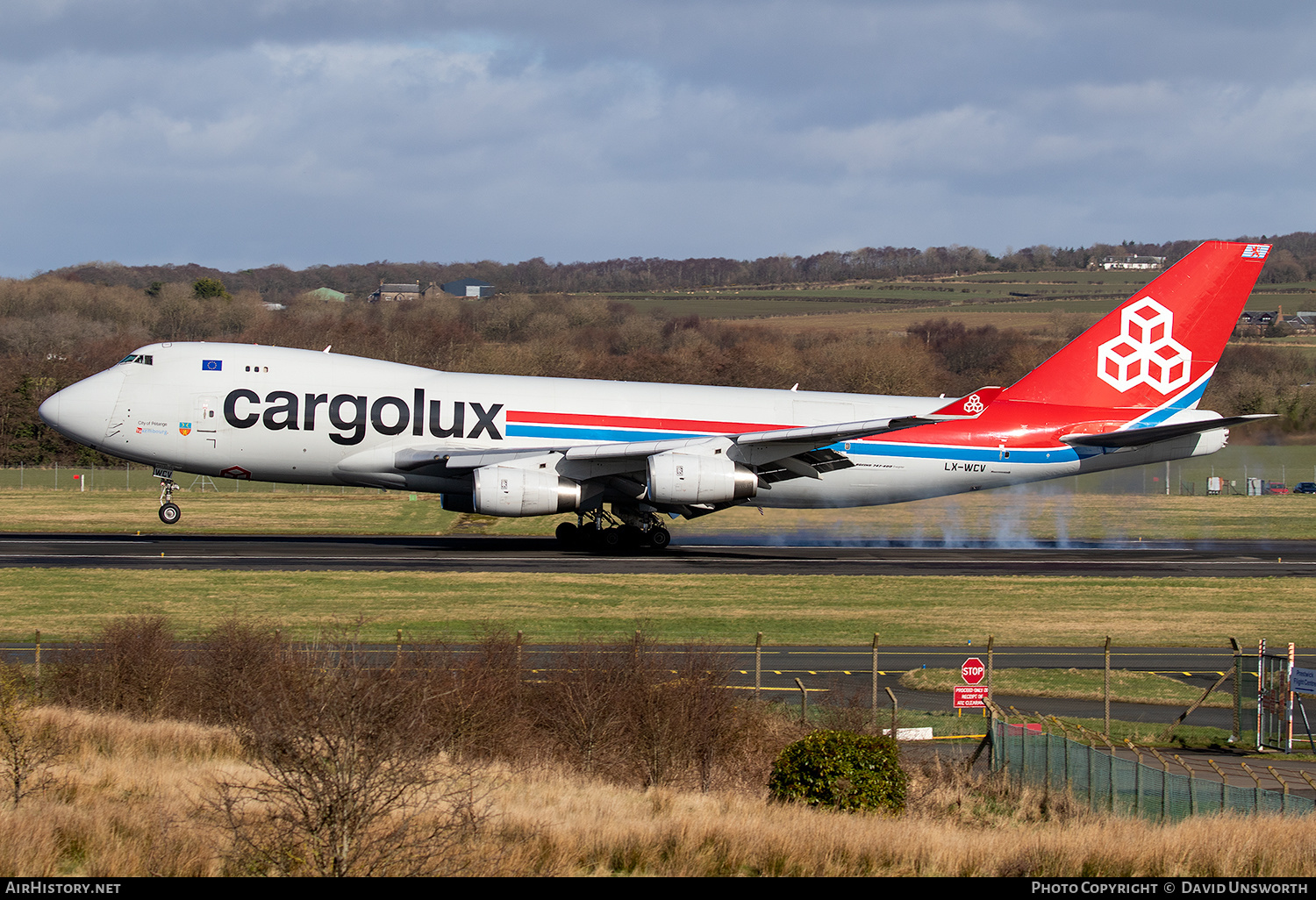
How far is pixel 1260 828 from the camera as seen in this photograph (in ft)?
43.0

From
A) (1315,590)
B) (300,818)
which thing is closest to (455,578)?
(300,818)

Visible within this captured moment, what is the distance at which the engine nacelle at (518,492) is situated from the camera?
3603cm

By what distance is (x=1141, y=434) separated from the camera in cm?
4100

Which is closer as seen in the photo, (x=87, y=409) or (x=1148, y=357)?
(x=87, y=409)

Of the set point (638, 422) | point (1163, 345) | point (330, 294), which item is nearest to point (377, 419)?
point (638, 422)

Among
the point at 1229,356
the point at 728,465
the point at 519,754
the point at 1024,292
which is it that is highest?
the point at 1024,292

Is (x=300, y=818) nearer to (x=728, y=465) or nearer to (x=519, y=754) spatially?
→ (x=519, y=754)

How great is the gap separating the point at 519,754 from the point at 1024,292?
616ft

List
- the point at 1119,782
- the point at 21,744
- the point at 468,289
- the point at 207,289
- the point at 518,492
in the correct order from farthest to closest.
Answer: the point at 468,289, the point at 207,289, the point at 518,492, the point at 1119,782, the point at 21,744

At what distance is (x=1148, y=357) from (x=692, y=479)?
1780 centimetres

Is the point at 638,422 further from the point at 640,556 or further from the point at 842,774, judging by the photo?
the point at 842,774

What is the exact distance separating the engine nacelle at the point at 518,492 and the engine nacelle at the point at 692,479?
8.69 ft

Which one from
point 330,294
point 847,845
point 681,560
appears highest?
point 330,294
